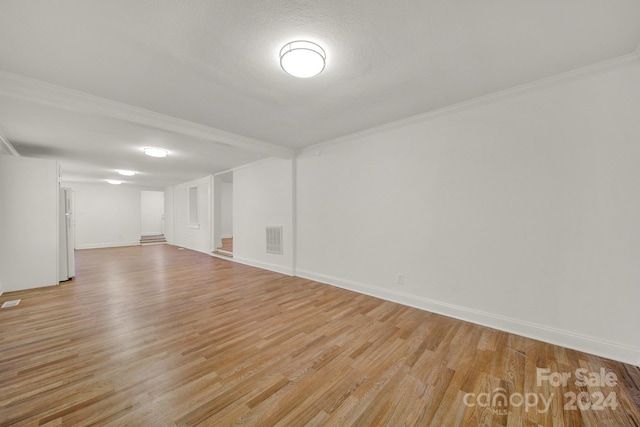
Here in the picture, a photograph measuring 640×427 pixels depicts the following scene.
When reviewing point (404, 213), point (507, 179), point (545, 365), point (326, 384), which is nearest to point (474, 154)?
point (507, 179)

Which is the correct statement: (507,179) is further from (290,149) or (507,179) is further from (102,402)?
(102,402)

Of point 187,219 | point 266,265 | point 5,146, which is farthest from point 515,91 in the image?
point 187,219

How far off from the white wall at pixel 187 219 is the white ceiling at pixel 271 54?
427 centimetres

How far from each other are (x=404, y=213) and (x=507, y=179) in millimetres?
1163

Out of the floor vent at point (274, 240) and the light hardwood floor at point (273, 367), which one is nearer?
the light hardwood floor at point (273, 367)

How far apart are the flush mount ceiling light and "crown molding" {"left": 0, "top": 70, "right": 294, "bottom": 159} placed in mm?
2032

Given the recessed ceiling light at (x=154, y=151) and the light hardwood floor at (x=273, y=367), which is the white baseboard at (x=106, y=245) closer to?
the light hardwood floor at (x=273, y=367)

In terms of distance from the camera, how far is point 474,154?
2.67 m

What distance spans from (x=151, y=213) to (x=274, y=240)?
33.4 feet

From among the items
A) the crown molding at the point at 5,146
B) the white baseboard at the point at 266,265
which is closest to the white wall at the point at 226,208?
the white baseboard at the point at 266,265

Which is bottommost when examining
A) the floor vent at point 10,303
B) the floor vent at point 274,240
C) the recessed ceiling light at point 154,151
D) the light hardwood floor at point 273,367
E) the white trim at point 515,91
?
the light hardwood floor at point 273,367

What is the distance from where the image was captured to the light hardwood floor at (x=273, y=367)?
4.70 feet

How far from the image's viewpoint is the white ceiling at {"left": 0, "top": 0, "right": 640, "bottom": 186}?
4.87ft

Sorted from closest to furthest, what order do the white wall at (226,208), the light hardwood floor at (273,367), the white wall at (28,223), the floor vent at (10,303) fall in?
the light hardwood floor at (273,367) < the floor vent at (10,303) < the white wall at (28,223) < the white wall at (226,208)
